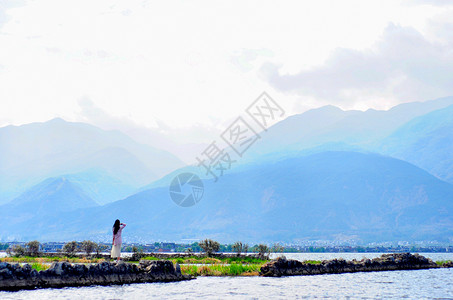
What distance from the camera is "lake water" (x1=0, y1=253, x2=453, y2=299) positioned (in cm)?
4253

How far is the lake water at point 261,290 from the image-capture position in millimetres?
42531

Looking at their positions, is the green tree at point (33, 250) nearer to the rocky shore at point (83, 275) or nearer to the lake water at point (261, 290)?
the rocky shore at point (83, 275)

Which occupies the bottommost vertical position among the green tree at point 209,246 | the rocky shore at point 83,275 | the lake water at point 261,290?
the lake water at point 261,290

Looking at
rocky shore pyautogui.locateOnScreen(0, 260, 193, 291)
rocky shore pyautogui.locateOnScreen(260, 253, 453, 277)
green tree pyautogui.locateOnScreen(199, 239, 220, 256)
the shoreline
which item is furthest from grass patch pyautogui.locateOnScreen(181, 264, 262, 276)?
green tree pyautogui.locateOnScreen(199, 239, 220, 256)

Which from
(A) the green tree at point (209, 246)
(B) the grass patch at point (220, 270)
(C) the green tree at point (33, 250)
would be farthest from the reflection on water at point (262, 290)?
(C) the green tree at point (33, 250)

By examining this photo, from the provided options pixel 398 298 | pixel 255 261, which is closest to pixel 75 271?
pixel 398 298

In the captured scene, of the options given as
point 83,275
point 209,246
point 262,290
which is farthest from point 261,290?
point 209,246

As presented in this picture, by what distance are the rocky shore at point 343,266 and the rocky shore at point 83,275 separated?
1333 centimetres

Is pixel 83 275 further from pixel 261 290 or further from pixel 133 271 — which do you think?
pixel 261 290

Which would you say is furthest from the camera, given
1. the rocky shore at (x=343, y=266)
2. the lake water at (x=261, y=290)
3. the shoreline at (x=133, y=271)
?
the rocky shore at (x=343, y=266)

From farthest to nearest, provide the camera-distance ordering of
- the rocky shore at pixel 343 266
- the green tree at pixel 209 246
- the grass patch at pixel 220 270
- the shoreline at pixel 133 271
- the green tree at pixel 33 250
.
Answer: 1. the green tree at pixel 209 246
2. the green tree at pixel 33 250
3. the rocky shore at pixel 343 266
4. the grass patch at pixel 220 270
5. the shoreline at pixel 133 271

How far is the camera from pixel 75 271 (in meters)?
48.4

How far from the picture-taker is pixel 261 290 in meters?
49.6

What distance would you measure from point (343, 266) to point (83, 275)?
4189cm
